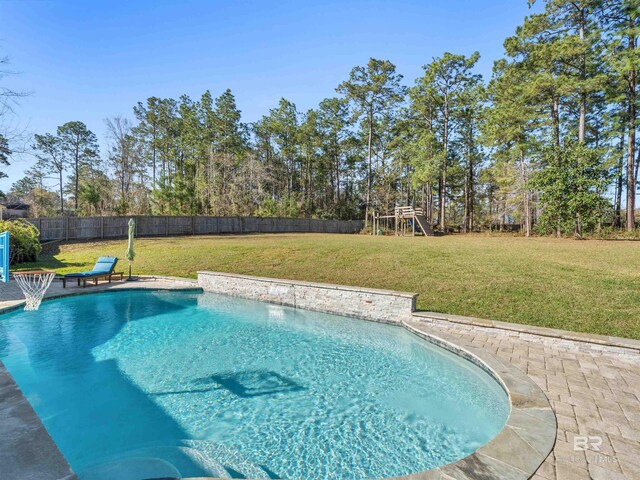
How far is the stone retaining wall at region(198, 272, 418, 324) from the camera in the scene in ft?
22.8

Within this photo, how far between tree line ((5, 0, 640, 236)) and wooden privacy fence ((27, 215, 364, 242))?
2.29 metres

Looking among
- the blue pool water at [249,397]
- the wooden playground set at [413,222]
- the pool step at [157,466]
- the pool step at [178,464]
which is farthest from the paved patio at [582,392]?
the wooden playground set at [413,222]

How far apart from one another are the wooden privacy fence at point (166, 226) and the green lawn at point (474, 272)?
12.1 feet

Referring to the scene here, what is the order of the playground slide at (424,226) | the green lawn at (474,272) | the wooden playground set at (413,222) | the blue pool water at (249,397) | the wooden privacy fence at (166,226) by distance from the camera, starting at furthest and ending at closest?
the wooden playground set at (413,222) < the playground slide at (424,226) < the wooden privacy fence at (166,226) < the green lawn at (474,272) < the blue pool water at (249,397)

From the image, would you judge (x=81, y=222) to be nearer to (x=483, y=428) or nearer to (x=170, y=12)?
(x=170, y=12)

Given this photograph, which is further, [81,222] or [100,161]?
[100,161]

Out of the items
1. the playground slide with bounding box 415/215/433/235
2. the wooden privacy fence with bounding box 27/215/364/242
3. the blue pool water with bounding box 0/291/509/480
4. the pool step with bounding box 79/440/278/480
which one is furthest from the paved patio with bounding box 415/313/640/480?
the wooden privacy fence with bounding box 27/215/364/242

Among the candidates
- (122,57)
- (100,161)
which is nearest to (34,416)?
(122,57)

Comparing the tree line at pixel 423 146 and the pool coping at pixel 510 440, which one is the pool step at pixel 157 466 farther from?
the tree line at pixel 423 146

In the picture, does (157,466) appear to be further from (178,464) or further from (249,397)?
(249,397)

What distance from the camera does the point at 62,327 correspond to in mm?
6895

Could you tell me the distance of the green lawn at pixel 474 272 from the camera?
6.53 m

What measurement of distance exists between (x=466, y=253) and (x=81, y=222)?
72.6 feet

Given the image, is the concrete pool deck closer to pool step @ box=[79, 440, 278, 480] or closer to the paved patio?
the paved patio
